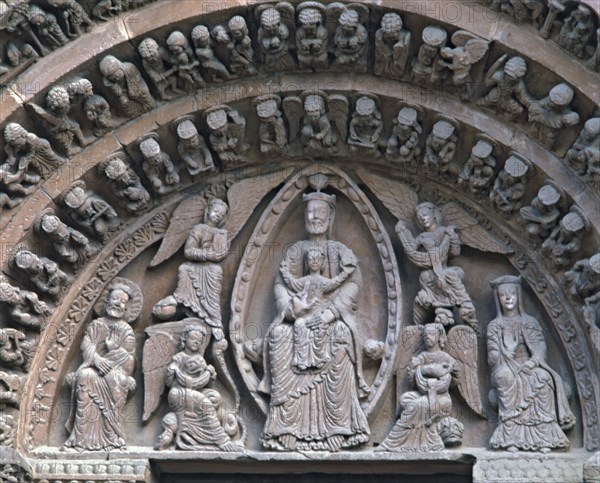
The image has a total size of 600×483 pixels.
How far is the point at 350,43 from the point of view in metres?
12.3

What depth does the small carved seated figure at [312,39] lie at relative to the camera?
12234 mm

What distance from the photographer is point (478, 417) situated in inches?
484

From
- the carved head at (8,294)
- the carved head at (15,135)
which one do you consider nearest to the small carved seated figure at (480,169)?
the carved head at (15,135)

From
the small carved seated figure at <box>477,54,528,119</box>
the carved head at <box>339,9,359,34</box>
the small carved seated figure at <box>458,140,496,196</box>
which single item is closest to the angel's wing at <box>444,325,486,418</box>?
the small carved seated figure at <box>458,140,496,196</box>

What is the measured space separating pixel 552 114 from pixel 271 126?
2041 millimetres

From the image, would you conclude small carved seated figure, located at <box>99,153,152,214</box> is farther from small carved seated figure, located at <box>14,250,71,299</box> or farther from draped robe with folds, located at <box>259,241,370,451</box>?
draped robe with folds, located at <box>259,241,370,451</box>

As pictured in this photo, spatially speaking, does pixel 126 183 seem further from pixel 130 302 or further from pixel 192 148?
Answer: pixel 130 302

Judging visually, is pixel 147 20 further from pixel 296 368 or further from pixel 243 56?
pixel 296 368

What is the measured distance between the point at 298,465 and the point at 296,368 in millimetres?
677

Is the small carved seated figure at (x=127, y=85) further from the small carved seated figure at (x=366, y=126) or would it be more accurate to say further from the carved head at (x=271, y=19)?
the small carved seated figure at (x=366, y=126)

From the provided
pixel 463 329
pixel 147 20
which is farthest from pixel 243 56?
pixel 463 329

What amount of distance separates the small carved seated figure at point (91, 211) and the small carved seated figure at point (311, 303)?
128cm

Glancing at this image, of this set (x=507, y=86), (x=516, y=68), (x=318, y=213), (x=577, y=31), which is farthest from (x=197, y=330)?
(x=577, y=31)

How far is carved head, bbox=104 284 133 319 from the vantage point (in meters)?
12.6
